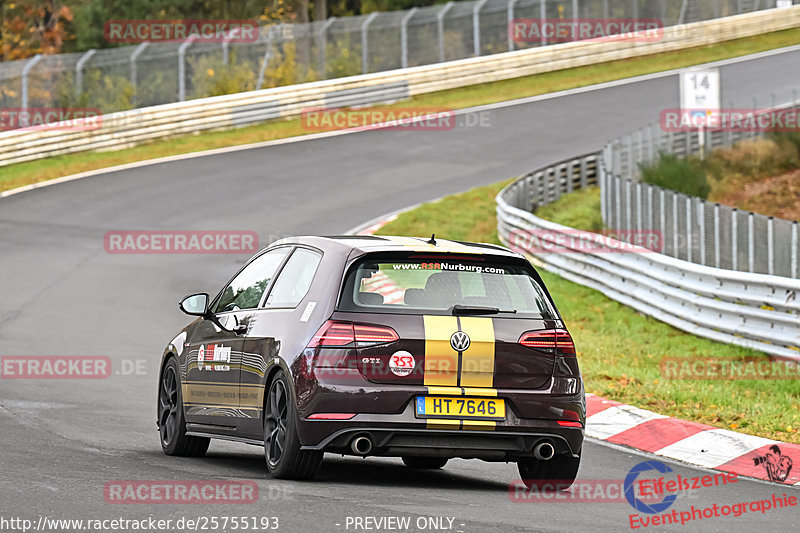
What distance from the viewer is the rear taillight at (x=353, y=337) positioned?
8023 millimetres

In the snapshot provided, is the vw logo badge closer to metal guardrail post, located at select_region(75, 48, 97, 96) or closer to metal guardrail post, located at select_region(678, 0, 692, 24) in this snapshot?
metal guardrail post, located at select_region(75, 48, 97, 96)

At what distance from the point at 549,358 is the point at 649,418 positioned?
3241mm

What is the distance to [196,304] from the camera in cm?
952

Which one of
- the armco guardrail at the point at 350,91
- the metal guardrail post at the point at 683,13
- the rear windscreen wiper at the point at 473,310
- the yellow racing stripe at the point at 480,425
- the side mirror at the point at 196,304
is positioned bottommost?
the armco guardrail at the point at 350,91

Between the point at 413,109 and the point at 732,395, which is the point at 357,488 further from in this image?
the point at 413,109

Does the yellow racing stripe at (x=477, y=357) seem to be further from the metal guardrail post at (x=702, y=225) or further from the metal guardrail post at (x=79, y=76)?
the metal guardrail post at (x=79, y=76)

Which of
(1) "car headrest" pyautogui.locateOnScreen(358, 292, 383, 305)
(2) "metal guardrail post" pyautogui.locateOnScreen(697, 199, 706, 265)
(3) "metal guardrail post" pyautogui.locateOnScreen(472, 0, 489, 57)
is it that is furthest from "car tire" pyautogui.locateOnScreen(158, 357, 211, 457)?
(3) "metal guardrail post" pyautogui.locateOnScreen(472, 0, 489, 57)

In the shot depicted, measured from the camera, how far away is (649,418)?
11297 millimetres

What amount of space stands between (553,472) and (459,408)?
101 centimetres

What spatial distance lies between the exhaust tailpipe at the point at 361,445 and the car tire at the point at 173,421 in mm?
2024

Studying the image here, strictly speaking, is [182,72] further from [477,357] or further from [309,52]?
[477,357]

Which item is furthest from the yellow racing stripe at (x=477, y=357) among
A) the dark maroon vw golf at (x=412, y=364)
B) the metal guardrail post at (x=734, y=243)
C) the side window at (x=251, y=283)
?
the metal guardrail post at (x=734, y=243)

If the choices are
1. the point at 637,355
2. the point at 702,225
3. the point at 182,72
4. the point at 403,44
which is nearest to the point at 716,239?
the point at 702,225

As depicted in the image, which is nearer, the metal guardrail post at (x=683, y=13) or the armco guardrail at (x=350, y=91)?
the armco guardrail at (x=350, y=91)
